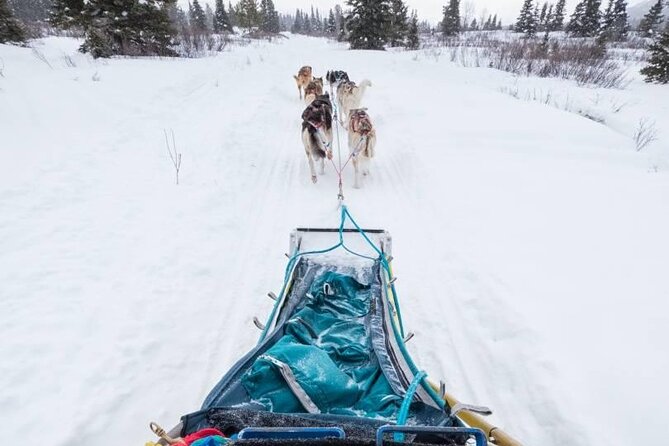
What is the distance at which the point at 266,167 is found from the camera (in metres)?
4.91

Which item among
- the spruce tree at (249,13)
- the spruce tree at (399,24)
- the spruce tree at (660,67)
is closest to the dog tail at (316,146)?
the spruce tree at (660,67)

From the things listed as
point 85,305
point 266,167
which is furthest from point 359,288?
point 266,167

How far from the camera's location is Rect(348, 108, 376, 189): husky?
4410 millimetres

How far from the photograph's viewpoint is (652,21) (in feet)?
105

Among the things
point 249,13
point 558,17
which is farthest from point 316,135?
point 558,17

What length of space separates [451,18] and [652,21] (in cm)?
1870

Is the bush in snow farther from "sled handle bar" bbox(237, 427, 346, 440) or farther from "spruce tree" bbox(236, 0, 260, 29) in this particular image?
"spruce tree" bbox(236, 0, 260, 29)

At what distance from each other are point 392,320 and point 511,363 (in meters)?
0.87

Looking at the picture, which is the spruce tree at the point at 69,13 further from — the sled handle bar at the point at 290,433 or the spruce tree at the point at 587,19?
the spruce tree at the point at 587,19

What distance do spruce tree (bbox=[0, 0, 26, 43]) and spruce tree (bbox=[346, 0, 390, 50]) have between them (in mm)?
15928

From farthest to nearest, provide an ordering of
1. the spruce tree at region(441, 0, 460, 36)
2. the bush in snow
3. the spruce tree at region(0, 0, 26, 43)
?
the spruce tree at region(441, 0, 460, 36) < the bush in snow < the spruce tree at region(0, 0, 26, 43)

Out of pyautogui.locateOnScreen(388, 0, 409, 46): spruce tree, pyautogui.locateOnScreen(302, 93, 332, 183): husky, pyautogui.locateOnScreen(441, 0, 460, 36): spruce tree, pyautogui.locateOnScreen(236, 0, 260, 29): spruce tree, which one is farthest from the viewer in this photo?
pyautogui.locateOnScreen(236, 0, 260, 29): spruce tree

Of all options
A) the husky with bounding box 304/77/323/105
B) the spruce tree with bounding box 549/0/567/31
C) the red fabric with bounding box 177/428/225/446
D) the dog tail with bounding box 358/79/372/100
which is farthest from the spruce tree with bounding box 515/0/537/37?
the red fabric with bounding box 177/428/225/446

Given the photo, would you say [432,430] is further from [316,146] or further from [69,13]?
[69,13]
